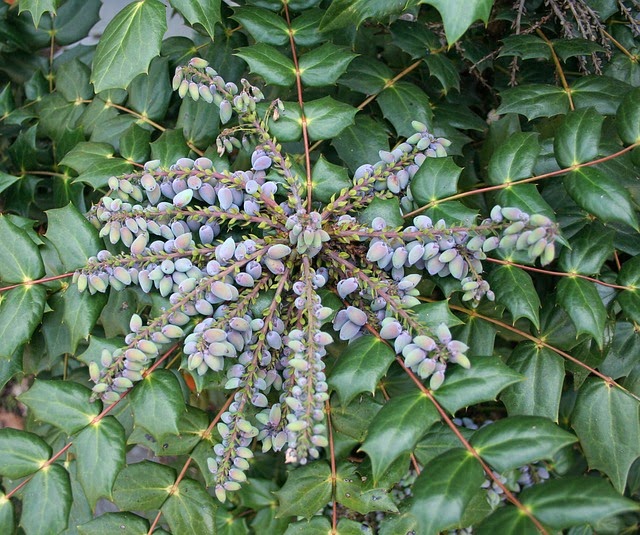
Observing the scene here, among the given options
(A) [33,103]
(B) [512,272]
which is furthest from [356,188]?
(A) [33,103]

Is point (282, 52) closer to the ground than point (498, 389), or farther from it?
farther from it

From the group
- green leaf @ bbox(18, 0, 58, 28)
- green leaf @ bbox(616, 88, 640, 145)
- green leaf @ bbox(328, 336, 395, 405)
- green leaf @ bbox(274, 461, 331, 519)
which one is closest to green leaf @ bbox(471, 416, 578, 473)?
green leaf @ bbox(328, 336, 395, 405)

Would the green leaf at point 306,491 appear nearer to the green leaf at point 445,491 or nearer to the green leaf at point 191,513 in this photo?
the green leaf at point 191,513

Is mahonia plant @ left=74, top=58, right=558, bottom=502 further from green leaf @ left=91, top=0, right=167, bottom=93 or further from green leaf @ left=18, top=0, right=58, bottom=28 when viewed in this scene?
green leaf @ left=18, top=0, right=58, bottom=28

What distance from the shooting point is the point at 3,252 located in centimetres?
107

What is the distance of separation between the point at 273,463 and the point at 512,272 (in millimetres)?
752

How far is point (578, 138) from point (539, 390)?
41 centimetres

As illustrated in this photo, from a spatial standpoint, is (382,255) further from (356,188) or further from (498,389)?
(498,389)

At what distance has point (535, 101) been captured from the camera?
117 centimetres

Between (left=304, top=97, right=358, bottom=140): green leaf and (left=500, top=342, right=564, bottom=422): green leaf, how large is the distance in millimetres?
485

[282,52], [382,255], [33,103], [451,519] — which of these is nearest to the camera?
[451,519]

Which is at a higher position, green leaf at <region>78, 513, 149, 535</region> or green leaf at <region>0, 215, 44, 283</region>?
green leaf at <region>0, 215, 44, 283</region>

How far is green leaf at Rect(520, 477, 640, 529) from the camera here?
0.75 meters

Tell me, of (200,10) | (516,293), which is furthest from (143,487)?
(200,10)
